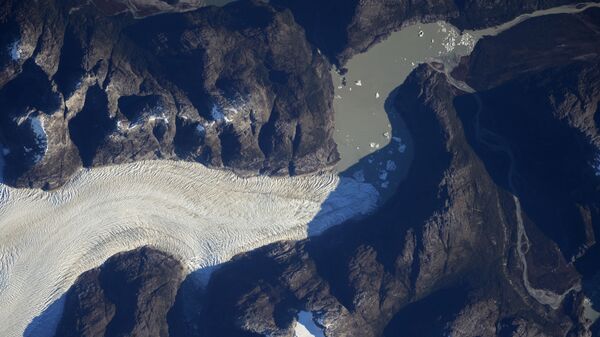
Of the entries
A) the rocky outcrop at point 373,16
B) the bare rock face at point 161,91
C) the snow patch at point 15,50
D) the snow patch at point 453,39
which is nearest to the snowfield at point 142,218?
the bare rock face at point 161,91

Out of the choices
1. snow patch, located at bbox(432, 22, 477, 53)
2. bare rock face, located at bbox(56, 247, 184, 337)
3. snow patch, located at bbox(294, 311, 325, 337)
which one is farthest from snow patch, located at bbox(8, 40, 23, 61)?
snow patch, located at bbox(432, 22, 477, 53)

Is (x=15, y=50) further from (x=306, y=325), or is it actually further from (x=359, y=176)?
(x=306, y=325)

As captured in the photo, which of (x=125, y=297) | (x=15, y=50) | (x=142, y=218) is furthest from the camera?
(x=142, y=218)

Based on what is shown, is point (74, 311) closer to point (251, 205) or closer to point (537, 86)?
point (251, 205)

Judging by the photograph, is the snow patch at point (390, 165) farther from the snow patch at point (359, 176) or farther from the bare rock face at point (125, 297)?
the bare rock face at point (125, 297)

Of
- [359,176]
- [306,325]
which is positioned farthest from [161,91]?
[306,325]

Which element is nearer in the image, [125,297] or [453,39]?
[125,297]

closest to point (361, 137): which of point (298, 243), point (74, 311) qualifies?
point (298, 243)
